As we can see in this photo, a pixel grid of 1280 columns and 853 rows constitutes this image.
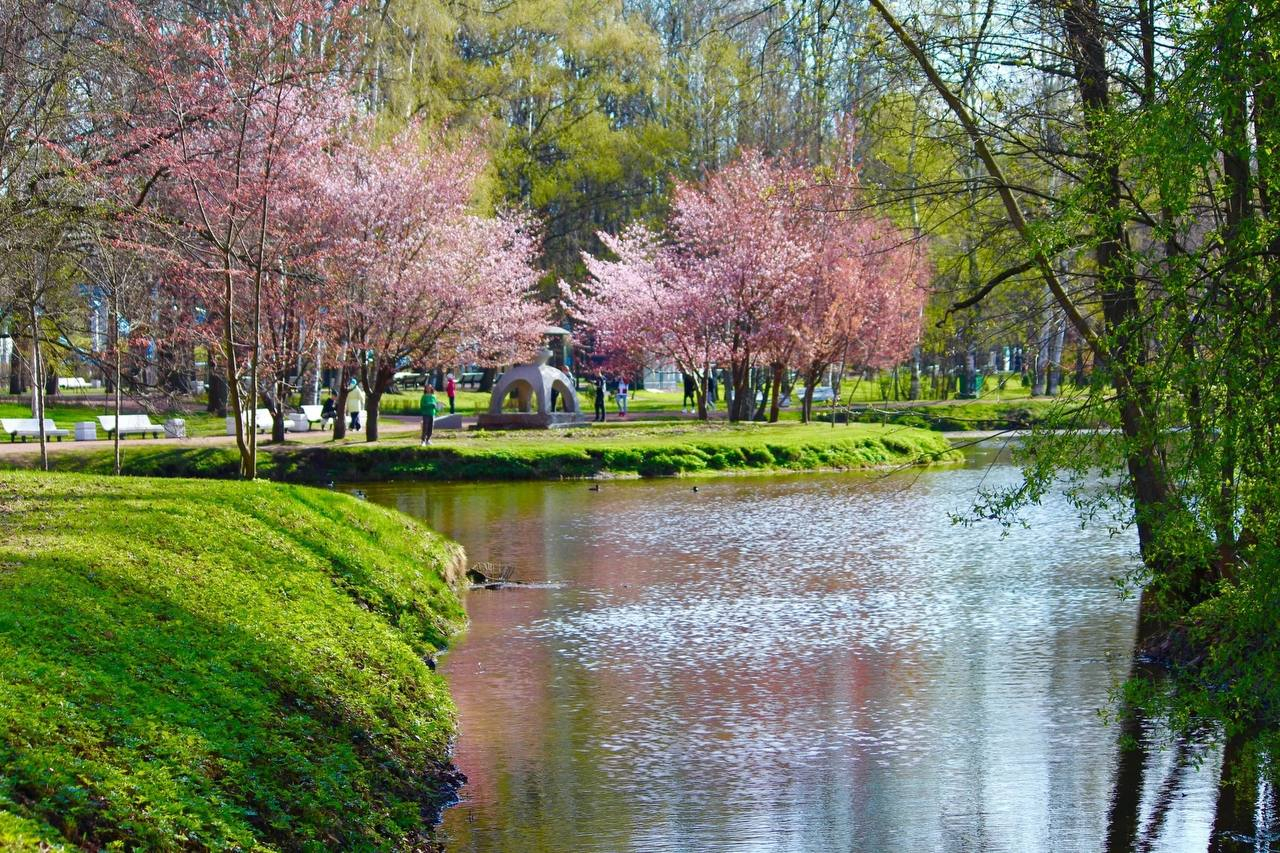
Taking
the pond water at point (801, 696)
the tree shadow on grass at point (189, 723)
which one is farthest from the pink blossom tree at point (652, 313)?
the tree shadow on grass at point (189, 723)

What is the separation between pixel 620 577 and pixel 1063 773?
8599 mm

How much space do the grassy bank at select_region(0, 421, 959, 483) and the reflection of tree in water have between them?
1545 cm

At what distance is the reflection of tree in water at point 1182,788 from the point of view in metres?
8.41

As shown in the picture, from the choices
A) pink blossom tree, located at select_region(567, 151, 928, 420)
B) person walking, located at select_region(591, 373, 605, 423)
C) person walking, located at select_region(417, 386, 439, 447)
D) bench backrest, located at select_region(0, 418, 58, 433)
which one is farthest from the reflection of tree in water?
person walking, located at select_region(591, 373, 605, 423)

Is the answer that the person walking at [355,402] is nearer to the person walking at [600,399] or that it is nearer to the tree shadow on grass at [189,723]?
the person walking at [600,399]

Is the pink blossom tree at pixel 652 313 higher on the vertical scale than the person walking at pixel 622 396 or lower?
higher

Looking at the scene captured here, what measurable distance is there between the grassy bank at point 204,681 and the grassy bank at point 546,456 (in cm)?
1349

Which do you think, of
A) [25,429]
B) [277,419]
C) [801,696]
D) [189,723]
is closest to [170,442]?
[277,419]

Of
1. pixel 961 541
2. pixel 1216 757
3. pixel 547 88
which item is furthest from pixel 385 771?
pixel 547 88

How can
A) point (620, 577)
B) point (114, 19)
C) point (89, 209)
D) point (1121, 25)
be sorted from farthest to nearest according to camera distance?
point (114, 19) < point (620, 577) < point (89, 209) < point (1121, 25)

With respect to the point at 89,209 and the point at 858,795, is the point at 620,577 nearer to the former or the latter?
the point at 89,209

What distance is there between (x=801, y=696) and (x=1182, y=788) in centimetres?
323

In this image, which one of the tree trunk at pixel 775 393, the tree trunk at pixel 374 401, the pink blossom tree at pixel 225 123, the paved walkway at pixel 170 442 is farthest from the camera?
the tree trunk at pixel 775 393

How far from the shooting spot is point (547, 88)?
167 ft
